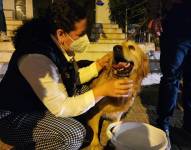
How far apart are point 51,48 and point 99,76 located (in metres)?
0.93

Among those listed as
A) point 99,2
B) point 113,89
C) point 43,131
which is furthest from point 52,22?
point 99,2

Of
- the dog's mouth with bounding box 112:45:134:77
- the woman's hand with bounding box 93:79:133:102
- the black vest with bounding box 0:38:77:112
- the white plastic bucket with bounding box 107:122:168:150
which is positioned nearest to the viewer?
the woman's hand with bounding box 93:79:133:102

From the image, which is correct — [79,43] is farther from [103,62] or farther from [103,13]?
[103,13]

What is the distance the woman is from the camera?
88.8 inches

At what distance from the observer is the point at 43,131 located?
8.10ft

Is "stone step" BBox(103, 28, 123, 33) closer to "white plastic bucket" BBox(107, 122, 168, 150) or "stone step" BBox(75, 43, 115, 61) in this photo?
"stone step" BBox(75, 43, 115, 61)

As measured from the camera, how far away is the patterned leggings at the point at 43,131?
2426 millimetres

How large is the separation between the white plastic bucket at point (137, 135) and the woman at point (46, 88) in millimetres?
262

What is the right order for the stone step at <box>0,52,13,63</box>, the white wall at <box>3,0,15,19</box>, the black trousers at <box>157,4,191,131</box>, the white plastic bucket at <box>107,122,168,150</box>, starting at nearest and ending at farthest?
the white plastic bucket at <box>107,122,168,150</box>, the black trousers at <box>157,4,191,131</box>, the stone step at <box>0,52,13,63</box>, the white wall at <box>3,0,15,19</box>

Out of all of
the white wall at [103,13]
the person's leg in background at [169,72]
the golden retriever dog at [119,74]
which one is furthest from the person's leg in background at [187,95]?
the white wall at [103,13]

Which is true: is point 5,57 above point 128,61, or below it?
below

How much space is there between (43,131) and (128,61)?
1.01 metres

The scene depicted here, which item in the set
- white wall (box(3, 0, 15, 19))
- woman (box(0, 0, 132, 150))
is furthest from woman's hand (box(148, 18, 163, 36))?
white wall (box(3, 0, 15, 19))

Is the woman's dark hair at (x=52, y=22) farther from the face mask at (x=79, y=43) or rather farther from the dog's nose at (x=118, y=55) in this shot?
the dog's nose at (x=118, y=55)
